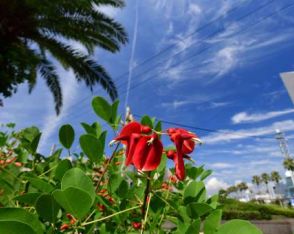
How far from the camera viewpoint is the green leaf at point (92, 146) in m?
0.65

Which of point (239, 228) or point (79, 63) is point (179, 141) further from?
point (79, 63)

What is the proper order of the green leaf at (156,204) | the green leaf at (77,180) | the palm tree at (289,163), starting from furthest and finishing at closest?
the palm tree at (289,163) < the green leaf at (156,204) < the green leaf at (77,180)

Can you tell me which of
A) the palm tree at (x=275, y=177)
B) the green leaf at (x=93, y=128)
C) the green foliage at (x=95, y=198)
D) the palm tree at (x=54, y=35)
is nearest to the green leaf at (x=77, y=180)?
the green foliage at (x=95, y=198)

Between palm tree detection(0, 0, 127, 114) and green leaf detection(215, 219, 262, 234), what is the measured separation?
7.07m

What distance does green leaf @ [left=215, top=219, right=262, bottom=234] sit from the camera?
454 mm

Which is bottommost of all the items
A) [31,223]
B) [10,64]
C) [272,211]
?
[31,223]

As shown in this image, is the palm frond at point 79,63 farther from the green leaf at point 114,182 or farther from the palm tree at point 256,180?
the palm tree at point 256,180

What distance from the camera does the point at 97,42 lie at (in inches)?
333

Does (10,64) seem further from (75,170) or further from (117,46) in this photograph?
(75,170)

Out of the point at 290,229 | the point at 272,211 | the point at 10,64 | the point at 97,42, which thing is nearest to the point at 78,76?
the point at 97,42

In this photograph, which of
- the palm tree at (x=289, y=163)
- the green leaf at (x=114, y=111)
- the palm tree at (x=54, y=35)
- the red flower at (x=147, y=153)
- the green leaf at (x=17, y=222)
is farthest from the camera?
the palm tree at (x=289, y=163)

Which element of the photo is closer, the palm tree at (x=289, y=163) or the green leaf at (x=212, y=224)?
the green leaf at (x=212, y=224)

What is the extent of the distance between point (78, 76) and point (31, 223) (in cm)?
825

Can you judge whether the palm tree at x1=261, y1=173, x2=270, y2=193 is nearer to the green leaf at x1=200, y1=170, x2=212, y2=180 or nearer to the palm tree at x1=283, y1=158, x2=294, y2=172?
the palm tree at x1=283, y1=158, x2=294, y2=172
